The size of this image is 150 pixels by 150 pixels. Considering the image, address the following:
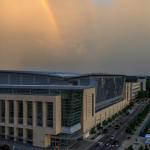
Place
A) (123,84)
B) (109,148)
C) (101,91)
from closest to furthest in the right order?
(109,148) < (101,91) < (123,84)

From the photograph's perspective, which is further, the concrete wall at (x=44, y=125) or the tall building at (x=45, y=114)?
the tall building at (x=45, y=114)

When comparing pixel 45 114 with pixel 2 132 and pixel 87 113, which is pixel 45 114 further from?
pixel 87 113

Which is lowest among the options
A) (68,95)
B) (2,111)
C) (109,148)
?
(109,148)

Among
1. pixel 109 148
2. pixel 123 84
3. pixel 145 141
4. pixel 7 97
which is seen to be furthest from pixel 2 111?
pixel 123 84

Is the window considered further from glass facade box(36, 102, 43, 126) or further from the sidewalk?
the sidewalk

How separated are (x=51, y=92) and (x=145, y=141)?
12.0 metres

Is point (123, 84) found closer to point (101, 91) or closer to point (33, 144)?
point (101, 91)

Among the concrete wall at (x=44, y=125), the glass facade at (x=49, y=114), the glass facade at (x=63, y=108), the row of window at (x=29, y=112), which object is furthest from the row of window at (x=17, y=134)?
the glass facade at (x=49, y=114)

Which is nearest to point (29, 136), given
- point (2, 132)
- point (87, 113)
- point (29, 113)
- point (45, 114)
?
point (29, 113)

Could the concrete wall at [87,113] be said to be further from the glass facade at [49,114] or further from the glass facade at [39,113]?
the glass facade at [39,113]

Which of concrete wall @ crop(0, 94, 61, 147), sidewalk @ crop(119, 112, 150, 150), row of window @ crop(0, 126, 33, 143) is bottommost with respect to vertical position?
sidewalk @ crop(119, 112, 150, 150)

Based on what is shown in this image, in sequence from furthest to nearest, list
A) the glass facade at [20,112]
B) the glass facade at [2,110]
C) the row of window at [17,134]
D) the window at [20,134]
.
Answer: the glass facade at [2,110] → the glass facade at [20,112] → the window at [20,134] → the row of window at [17,134]

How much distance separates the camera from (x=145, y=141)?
3350 centimetres

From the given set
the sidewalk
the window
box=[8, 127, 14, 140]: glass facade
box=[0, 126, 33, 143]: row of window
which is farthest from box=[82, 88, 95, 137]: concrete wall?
box=[8, 127, 14, 140]: glass facade
